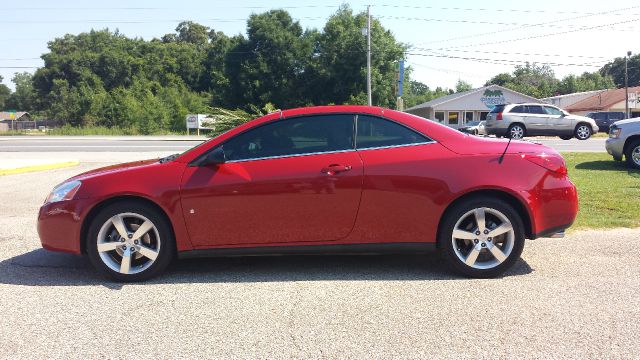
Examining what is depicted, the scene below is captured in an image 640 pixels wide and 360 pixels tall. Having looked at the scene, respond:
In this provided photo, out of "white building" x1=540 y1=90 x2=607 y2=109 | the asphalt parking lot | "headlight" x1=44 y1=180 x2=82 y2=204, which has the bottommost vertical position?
the asphalt parking lot

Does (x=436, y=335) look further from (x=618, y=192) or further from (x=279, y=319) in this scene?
(x=618, y=192)

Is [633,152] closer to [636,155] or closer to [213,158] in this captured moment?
[636,155]

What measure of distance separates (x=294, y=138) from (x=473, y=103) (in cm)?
5296

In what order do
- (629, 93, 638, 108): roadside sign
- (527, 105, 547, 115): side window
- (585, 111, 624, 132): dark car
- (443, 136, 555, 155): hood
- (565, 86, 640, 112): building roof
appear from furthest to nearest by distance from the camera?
(565, 86, 640, 112): building roof → (629, 93, 638, 108): roadside sign → (585, 111, 624, 132): dark car → (527, 105, 547, 115): side window → (443, 136, 555, 155): hood

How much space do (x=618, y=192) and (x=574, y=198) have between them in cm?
446

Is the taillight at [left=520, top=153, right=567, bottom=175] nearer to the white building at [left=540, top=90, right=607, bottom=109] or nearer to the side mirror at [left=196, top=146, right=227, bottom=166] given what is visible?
the side mirror at [left=196, top=146, right=227, bottom=166]

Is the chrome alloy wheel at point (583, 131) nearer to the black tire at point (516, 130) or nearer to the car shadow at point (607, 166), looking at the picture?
the black tire at point (516, 130)

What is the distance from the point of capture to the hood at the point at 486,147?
4.36 meters

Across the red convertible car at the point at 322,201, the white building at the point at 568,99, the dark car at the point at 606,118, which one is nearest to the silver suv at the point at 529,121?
the dark car at the point at 606,118

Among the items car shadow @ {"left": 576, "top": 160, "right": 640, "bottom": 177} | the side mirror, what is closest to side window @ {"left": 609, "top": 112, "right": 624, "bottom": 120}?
car shadow @ {"left": 576, "top": 160, "right": 640, "bottom": 177}

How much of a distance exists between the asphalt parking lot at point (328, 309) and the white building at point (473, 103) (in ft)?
164

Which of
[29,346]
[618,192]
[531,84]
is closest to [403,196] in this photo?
[29,346]

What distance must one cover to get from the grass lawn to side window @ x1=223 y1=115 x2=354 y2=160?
350cm

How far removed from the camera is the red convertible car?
14.0ft
